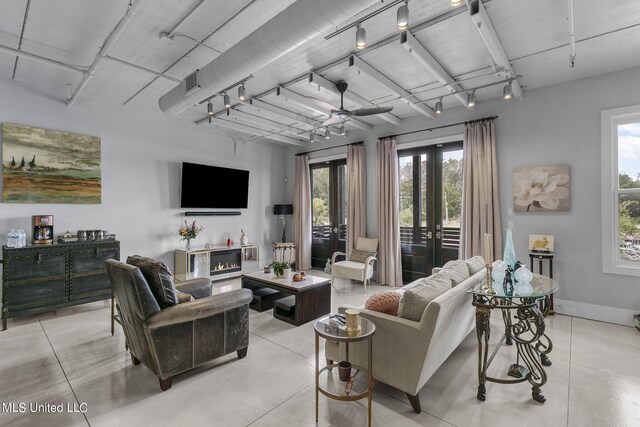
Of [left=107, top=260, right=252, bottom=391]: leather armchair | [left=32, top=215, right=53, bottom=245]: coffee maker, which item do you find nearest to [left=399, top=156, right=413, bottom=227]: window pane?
[left=107, top=260, right=252, bottom=391]: leather armchair

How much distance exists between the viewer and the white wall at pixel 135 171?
4422mm

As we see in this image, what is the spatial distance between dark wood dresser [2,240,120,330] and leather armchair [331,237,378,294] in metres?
3.64

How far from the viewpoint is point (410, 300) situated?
2291 millimetres

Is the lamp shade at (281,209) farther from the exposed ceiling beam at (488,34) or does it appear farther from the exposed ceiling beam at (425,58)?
the exposed ceiling beam at (488,34)

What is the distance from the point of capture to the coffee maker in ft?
13.8

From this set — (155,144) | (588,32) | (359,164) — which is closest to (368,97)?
(359,164)

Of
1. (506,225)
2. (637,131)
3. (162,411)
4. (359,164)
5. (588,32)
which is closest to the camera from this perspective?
(162,411)

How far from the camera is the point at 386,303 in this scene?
2465 mm

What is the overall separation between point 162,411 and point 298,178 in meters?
5.89

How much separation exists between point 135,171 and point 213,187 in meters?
1.47

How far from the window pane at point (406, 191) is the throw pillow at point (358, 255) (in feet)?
2.92

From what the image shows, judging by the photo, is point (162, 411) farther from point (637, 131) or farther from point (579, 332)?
point (637, 131)

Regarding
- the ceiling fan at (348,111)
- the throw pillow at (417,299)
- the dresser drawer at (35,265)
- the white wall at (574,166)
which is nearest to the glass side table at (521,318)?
the throw pillow at (417,299)

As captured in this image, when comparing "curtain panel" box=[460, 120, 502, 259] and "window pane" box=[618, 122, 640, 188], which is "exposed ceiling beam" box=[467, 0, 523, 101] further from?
"window pane" box=[618, 122, 640, 188]
